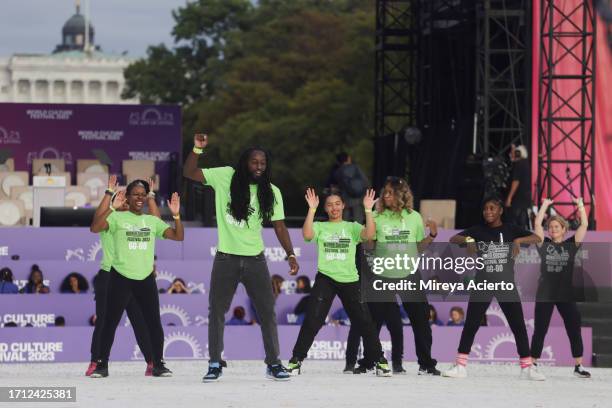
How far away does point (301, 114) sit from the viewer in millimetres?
53938

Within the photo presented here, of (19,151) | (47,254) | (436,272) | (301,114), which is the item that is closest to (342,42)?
(301,114)

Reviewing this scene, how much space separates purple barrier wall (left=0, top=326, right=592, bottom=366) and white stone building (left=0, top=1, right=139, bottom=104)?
118536 mm

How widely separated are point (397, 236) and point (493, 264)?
0.87 meters

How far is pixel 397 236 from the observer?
12.2m

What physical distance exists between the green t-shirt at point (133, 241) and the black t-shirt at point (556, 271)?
11.0 ft

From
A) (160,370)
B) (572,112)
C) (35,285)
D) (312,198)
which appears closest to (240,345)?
(35,285)

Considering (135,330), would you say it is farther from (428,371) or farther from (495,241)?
(495,241)

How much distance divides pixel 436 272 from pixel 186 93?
50345 mm

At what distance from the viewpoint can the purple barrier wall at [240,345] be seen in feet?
51.0

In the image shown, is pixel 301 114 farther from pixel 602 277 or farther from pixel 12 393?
pixel 12 393

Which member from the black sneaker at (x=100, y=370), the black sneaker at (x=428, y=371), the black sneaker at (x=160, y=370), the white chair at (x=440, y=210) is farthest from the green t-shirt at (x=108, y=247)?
the white chair at (x=440, y=210)

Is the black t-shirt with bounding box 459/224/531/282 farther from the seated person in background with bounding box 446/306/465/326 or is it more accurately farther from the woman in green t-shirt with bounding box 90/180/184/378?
the seated person in background with bounding box 446/306/465/326

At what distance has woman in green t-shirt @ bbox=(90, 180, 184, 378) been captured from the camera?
38.2 feet

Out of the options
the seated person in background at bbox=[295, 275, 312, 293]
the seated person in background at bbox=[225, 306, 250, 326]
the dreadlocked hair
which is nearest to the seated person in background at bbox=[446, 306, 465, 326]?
the seated person in background at bbox=[295, 275, 312, 293]
